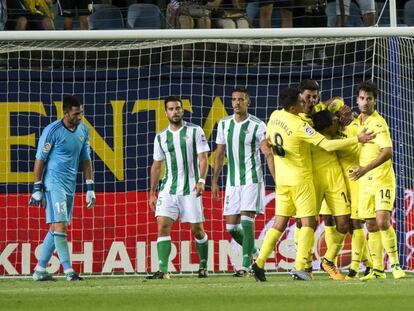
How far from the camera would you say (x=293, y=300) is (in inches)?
372

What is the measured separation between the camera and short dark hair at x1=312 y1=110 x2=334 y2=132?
12.5m

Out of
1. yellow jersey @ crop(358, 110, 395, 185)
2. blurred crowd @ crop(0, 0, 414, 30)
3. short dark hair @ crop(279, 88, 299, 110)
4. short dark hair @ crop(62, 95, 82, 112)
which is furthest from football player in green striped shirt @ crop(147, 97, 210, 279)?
blurred crowd @ crop(0, 0, 414, 30)

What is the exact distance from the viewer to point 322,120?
12516 mm

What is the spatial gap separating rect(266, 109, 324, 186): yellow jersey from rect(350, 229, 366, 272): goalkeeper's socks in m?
0.98

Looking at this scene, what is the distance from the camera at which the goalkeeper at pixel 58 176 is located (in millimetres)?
13641

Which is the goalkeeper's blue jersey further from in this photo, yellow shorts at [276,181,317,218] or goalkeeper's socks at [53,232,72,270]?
yellow shorts at [276,181,317,218]

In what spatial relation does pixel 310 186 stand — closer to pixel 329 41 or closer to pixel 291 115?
pixel 291 115

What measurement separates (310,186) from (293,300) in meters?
2.99

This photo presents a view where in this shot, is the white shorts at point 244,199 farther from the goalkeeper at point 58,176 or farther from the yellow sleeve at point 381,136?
the yellow sleeve at point 381,136

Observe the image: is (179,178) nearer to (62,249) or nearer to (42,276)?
(62,249)

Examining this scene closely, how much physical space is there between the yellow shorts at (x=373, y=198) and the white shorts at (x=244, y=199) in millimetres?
1684

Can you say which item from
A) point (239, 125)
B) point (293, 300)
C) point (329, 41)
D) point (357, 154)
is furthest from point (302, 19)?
point (293, 300)

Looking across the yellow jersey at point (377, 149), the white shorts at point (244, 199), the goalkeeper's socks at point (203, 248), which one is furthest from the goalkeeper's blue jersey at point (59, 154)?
the yellow jersey at point (377, 149)

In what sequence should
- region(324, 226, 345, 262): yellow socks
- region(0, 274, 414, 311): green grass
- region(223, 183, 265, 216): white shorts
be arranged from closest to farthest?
1. region(0, 274, 414, 311): green grass
2. region(324, 226, 345, 262): yellow socks
3. region(223, 183, 265, 216): white shorts
